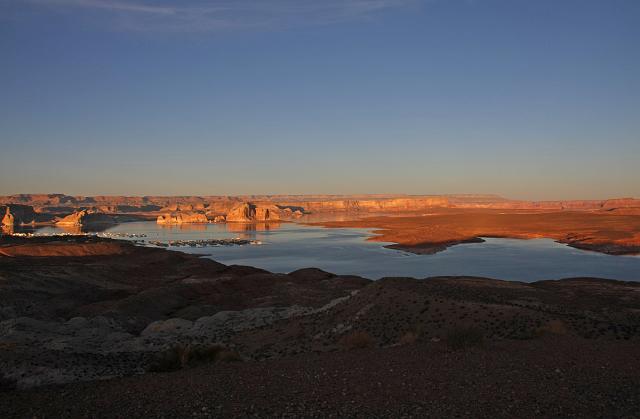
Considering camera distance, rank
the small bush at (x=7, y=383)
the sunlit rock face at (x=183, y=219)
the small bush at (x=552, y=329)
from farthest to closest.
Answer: the sunlit rock face at (x=183, y=219) → the small bush at (x=552, y=329) → the small bush at (x=7, y=383)

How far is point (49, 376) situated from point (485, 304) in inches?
540

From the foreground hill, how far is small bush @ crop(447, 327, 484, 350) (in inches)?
1.8

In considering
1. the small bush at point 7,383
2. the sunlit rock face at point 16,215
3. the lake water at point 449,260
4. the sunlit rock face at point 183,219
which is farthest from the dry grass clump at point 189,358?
the sunlit rock face at point 183,219

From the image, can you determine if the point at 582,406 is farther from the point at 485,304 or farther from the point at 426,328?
the point at 485,304

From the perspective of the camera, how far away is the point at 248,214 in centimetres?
15775

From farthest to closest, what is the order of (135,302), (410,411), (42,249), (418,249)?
(418,249)
(42,249)
(135,302)
(410,411)

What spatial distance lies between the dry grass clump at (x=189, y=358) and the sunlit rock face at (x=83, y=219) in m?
138

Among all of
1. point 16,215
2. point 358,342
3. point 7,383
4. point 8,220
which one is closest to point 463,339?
point 358,342

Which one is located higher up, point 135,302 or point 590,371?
point 590,371

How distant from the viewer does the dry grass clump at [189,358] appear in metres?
12.2

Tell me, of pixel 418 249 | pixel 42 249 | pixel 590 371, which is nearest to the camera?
pixel 590 371

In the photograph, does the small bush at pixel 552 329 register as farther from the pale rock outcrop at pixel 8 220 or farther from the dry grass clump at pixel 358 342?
the pale rock outcrop at pixel 8 220

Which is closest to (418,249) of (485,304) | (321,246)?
(321,246)

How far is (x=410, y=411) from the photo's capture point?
736 cm
